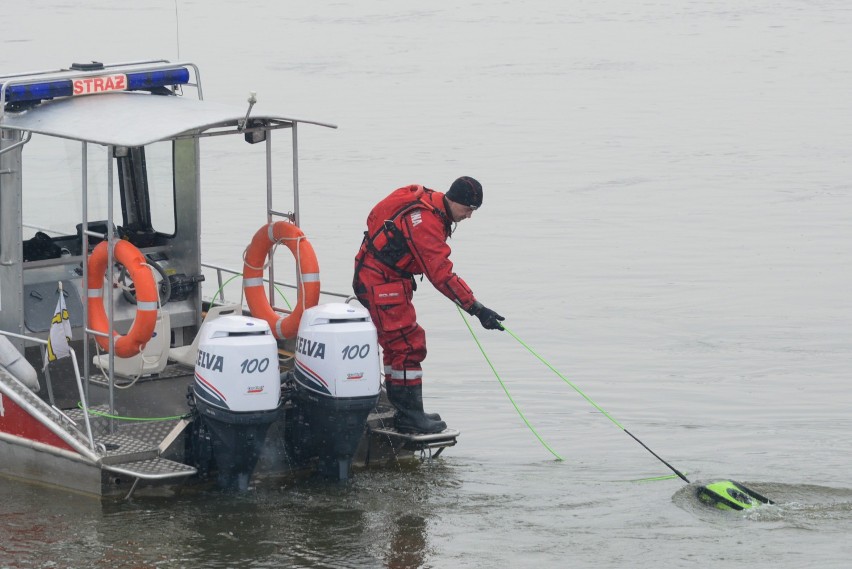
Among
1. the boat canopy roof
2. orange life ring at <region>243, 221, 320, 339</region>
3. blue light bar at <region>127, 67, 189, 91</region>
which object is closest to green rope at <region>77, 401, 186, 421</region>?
orange life ring at <region>243, 221, 320, 339</region>

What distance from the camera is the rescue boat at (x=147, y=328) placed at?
8039mm

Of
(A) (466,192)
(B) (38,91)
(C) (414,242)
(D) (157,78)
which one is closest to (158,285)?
(D) (157,78)

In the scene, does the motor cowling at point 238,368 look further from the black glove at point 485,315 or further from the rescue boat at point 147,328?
the black glove at point 485,315

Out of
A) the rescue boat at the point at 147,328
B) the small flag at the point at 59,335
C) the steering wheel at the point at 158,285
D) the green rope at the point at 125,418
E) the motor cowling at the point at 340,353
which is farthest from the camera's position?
the steering wheel at the point at 158,285

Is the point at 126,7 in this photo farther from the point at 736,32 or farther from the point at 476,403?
the point at 476,403

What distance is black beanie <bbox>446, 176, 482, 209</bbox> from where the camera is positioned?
28.5 ft

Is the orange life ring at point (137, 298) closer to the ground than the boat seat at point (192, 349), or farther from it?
farther from it

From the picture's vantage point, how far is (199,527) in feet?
26.3

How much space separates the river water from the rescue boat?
0.29 meters

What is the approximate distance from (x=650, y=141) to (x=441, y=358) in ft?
32.7

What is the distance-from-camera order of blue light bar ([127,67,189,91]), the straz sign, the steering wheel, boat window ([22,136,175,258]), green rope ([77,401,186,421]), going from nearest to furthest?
green rope ([77,401,186,421])
the straz sign
the steering wheel
blue light bar ([127,67,189,91])
boat window ([22,136,175,258])

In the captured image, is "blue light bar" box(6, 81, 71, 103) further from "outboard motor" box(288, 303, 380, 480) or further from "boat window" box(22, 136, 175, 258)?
"outboard motor" box(288, 303, 380, 480)

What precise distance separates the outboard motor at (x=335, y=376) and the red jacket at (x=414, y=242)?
472mm

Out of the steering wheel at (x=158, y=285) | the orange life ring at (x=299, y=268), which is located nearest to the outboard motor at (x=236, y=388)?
the orange life ring at (x=299, y=268)
